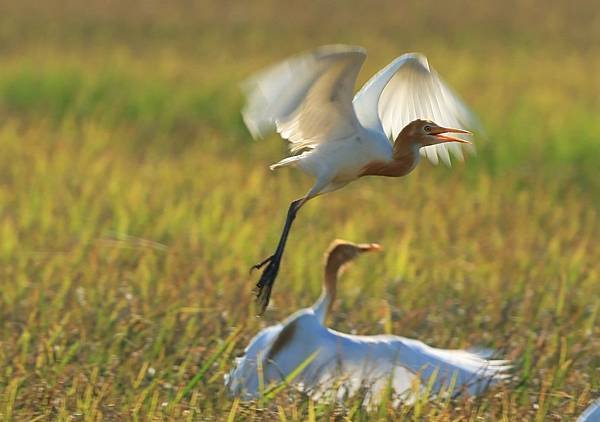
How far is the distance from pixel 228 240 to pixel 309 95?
2.19 m

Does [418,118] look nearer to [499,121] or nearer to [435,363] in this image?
[435,363]

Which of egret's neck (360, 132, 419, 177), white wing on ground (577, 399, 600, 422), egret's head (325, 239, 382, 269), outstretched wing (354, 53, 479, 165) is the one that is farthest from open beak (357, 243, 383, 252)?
white wing on ground (577, 399, 600, 422)

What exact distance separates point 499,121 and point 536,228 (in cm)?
230

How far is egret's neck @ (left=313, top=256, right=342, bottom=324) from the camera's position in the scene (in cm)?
371

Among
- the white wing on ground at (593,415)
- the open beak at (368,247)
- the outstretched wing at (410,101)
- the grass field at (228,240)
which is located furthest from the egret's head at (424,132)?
the white wing on ground at (593,415)

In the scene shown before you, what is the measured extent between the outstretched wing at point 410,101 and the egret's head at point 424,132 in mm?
109

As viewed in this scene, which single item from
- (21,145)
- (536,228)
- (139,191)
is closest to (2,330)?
(139,191)

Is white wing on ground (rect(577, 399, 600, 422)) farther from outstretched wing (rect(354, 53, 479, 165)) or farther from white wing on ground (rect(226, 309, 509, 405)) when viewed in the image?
outstretched wing (rect(354, 53, 479, 165))

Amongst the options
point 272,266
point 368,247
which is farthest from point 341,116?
point 368,247

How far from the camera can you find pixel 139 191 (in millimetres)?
6125

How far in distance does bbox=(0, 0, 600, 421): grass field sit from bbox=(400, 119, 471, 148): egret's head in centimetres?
70

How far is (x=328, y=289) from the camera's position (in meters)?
3.79

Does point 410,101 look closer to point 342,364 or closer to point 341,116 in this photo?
point 341,116

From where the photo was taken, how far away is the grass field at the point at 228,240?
11.9ft
